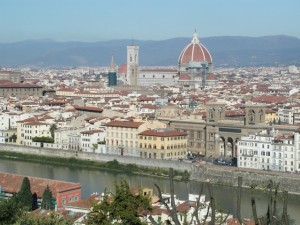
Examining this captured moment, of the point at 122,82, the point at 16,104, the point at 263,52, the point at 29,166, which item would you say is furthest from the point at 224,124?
the point at 263,52

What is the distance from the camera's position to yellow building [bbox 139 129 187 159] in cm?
1927

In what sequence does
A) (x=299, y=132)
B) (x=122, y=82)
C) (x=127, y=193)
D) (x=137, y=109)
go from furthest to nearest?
(x=122, y=82)
(x=137, y=109)
(x=299, y=132)
(x=127, y=193)

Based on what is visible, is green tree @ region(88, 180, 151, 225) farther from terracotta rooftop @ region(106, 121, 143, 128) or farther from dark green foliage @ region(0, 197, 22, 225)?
terracotta rooftop @ region(106, 121, 143, 128)

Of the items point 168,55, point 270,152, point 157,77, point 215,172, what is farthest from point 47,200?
point 168,55

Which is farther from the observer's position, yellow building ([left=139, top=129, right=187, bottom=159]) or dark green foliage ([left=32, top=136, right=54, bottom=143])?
dark green foliage ([left=32, top=136, right=54, bottom=143])

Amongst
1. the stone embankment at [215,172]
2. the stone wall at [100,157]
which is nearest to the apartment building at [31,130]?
the stone wall at [100,157]

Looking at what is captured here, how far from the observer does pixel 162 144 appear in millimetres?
19266

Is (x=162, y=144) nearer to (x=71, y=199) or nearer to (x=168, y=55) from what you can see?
(x=71, y=199)

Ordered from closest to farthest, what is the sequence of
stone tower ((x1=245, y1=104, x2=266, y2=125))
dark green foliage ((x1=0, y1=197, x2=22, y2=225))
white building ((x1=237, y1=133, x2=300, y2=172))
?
dark green foliage ((x1=0, y1=197, x2=22, y2=225)), white building ((x1=237, y1=133, x2=300, y2=172)), stone tower ((x1=245, y1=104, x2=266, y2=125))

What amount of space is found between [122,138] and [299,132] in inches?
213

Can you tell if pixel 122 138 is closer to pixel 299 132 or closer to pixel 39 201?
pixel 299 132

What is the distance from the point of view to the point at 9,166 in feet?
64.1

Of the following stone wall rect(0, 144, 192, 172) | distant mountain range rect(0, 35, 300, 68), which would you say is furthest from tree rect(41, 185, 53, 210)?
distant mountain range rect(0, 35, 300, 68)

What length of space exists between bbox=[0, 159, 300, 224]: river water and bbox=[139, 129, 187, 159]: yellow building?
1.59 meters
